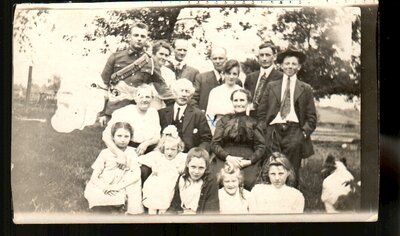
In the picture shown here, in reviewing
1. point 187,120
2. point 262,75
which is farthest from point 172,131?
point 262,75

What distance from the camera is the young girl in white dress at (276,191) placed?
538 mm

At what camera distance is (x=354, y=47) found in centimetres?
55

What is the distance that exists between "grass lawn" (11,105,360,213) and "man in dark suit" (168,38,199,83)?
0.38ft

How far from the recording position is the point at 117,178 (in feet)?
1.77

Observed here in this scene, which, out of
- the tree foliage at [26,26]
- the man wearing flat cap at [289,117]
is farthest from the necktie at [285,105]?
the tree foliage at [26,26]

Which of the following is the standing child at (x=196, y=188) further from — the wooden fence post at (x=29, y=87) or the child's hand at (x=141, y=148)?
the wooden fence post at (x=29, y=87)

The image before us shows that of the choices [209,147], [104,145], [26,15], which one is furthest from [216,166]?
[26,15]

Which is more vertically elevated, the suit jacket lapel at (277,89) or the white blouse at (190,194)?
the suit jacket lapel at (277,89)

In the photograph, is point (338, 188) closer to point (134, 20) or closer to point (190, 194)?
point (190, 194)

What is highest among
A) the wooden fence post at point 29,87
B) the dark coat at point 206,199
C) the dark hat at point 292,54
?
the dark hat at point 292,54

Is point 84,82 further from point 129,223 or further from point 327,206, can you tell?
point 327,206

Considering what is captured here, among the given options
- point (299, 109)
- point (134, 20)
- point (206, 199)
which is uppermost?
point (134, 20)

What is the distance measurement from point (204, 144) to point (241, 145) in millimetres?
43
